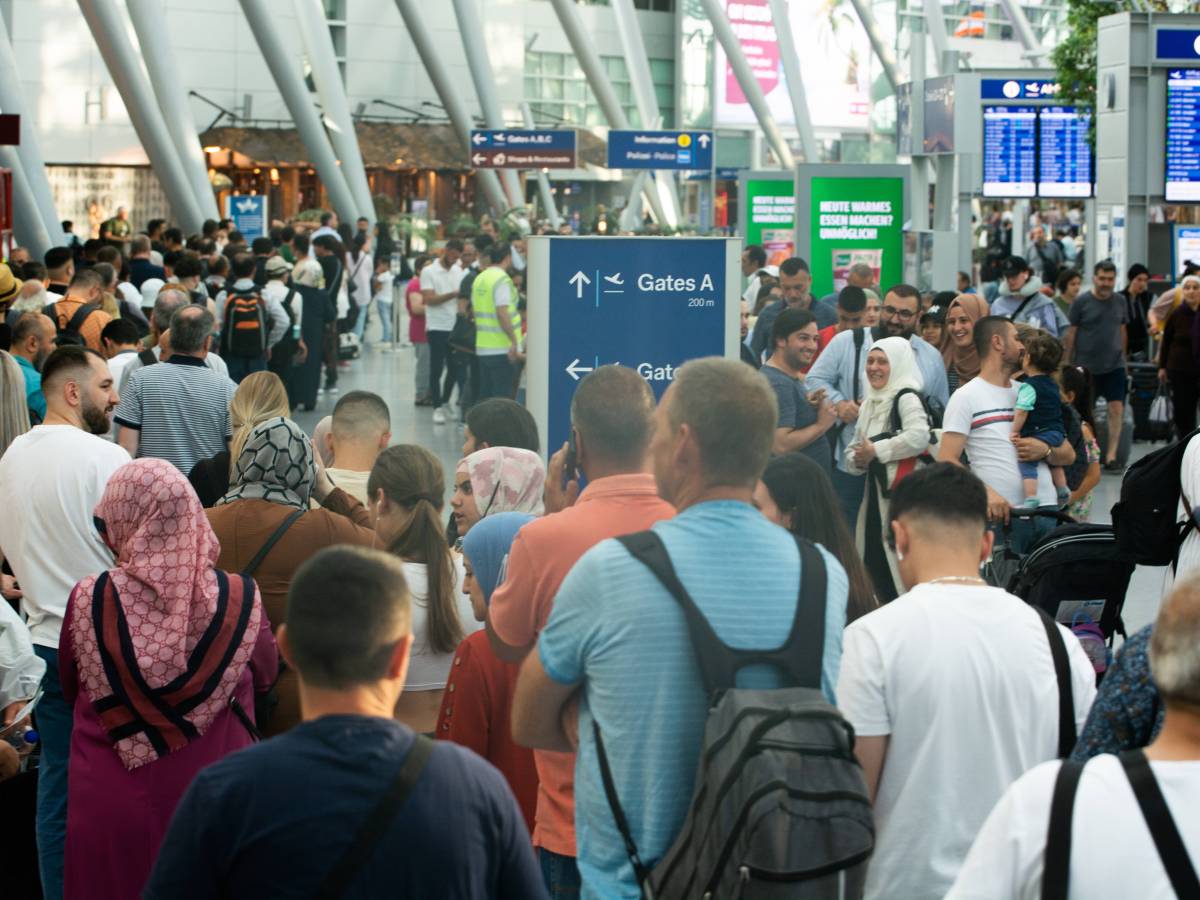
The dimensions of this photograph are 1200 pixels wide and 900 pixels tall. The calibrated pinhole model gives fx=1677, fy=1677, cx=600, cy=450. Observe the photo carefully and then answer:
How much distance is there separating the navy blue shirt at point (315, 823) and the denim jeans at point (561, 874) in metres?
1.20

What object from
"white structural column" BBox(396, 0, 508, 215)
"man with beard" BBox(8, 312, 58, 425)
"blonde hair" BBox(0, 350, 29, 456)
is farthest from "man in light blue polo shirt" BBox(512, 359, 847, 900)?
"white structural column" BBox(396, 0, 508, 215)

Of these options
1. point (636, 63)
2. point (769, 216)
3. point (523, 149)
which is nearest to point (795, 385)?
point (769, 216)

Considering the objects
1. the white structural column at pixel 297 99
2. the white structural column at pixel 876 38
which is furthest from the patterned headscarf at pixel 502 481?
the white structural column at pixel 876 38

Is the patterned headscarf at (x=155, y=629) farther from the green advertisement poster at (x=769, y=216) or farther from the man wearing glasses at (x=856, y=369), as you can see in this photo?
the green advertisement poster at (x=769, y=216)

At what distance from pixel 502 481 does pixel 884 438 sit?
3.51 meters

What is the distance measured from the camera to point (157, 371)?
798 cm

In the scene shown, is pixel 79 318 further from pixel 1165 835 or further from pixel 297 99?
pixel 297 99

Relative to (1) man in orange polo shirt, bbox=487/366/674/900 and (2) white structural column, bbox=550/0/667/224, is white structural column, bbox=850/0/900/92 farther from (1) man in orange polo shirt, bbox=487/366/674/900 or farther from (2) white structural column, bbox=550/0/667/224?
(1) man in orange polo shirt, bbox=487/366/674/900

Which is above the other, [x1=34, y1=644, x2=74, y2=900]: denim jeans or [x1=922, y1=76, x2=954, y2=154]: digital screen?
[x1=922, y1=76, x2=954, y2=154]: digital screen

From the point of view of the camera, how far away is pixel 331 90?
3450 centimetres

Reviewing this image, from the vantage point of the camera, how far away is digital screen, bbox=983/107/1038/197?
74.9 ft

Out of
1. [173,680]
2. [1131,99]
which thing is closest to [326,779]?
[173,680]

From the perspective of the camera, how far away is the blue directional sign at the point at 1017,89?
901 inches

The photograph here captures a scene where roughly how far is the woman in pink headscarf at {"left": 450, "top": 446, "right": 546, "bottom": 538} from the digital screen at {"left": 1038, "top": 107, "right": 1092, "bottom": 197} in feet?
60.5
